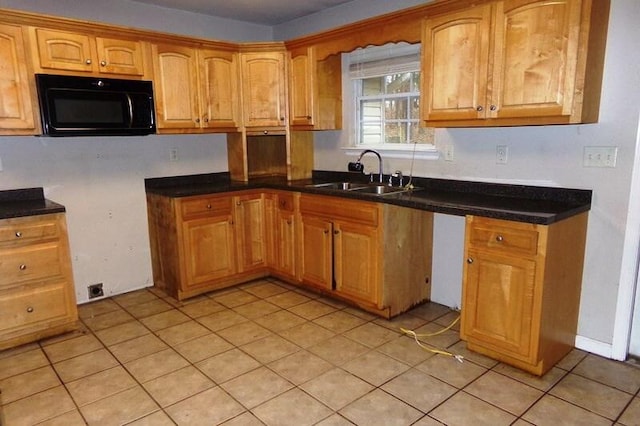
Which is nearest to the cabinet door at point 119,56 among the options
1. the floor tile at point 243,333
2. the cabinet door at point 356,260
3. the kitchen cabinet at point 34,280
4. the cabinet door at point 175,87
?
the cabinet door at point 175,87

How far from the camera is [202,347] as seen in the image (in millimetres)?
2717

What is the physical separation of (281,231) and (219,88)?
131 centimetres

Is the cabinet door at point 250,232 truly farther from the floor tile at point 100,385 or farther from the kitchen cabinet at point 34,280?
the floor tile at point 100,385

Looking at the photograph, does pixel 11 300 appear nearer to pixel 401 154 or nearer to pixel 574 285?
pixel 401 154

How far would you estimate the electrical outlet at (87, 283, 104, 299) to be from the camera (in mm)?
3496

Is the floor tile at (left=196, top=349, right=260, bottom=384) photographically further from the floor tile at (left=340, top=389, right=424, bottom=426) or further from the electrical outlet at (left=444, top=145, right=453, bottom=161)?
the electrical outlet at (left=444, top=145, right=453, bottom=161)

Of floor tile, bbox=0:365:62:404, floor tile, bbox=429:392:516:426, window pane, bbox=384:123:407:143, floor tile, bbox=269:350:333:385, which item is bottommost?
floor tile, bbox=0:365:62:404

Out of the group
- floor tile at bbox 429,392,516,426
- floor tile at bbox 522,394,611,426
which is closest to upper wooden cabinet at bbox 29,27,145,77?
floor tile at bbox 429,392,516,426

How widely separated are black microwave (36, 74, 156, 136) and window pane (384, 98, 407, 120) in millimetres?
1828

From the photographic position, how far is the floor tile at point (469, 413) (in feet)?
6.48

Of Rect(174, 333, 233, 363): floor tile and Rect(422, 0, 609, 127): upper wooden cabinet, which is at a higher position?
Rect(422, 0, 609, 127): upper wooden cabinet

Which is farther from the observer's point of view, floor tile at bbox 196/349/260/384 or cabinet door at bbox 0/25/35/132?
cabinet door at bbox 0/25/35/132

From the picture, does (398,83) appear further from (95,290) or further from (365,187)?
(95,290)

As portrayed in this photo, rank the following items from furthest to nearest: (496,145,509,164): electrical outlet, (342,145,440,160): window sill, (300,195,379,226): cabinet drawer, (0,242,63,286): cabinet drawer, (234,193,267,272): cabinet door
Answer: (234,193,267,272): cabinet door < (342,145,440,160): window sill < (300,195,379,226): cabinet drawer < (496,145,509,164): electrical outlet < (0,242,63,286): cabinet drawer
